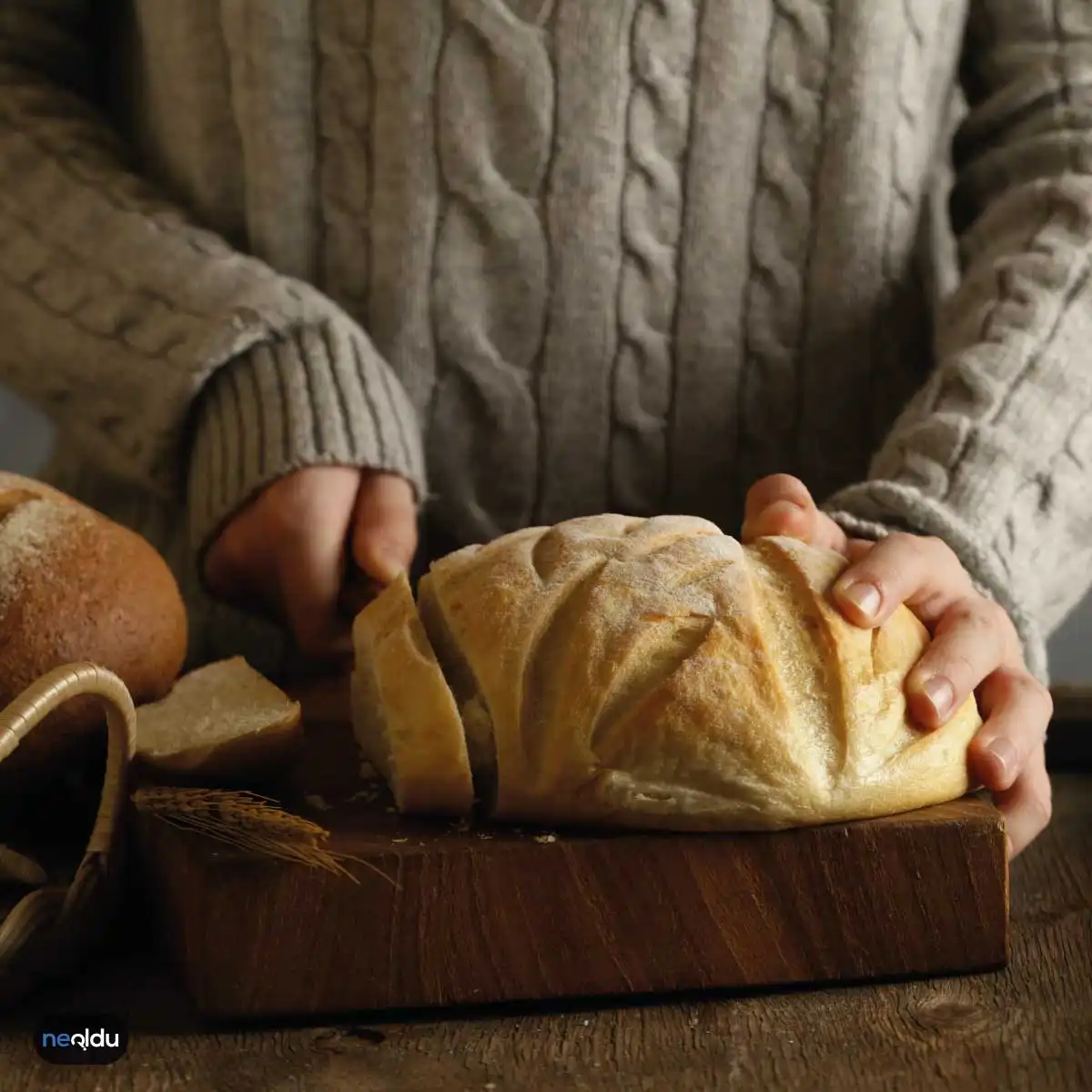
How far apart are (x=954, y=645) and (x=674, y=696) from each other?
0.19 m

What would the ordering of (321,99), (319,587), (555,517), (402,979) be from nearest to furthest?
(402,979) → (319,587) → (321,99) → (555,517)

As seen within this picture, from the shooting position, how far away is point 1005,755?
76 centimetres

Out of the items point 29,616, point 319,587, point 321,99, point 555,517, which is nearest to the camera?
point 29,616

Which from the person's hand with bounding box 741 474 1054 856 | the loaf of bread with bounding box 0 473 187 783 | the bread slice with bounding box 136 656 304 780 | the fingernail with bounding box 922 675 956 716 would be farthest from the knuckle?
the loaf of bread with bounding box 0 473 187 783

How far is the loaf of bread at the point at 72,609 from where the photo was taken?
2.62 feet

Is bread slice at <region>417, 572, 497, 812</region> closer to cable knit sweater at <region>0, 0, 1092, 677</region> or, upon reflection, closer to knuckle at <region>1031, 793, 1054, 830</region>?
cable knit sweater at <region>0, 0, 1092, 677</region>

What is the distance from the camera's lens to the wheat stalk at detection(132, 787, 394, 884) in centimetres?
66

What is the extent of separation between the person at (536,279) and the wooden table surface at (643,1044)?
318 mm

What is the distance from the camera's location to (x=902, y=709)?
734 millimetres

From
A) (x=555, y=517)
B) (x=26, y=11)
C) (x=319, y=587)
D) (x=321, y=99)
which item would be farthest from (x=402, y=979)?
(x=26, y=11)

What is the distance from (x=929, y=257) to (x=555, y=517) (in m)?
0.40

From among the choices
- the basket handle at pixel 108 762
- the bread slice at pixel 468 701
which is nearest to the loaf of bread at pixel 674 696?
the bread slice at pixel 468 701

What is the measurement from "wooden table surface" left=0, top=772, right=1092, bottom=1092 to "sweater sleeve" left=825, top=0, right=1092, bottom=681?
0.32 m

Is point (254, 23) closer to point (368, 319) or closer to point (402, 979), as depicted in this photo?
point (368, 319)
